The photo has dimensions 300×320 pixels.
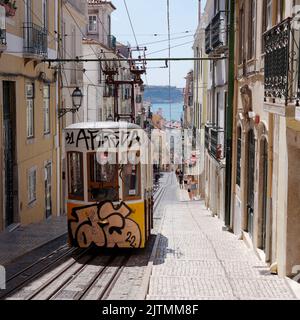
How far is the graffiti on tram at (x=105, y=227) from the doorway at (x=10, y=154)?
5.19m

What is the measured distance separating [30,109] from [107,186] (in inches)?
318

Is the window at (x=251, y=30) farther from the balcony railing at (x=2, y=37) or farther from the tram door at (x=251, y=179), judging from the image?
the balcony railing at (x=2, y=37)

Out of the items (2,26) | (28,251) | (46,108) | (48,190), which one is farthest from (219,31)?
(28,251)

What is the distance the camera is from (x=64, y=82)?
25.8 meters

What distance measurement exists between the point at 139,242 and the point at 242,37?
21.8 ft

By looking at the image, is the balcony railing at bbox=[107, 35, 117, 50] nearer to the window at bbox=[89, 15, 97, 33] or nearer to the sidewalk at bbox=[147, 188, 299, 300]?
the window at bbox=[89, 15, 97, 33]

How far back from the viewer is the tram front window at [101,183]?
1229cm

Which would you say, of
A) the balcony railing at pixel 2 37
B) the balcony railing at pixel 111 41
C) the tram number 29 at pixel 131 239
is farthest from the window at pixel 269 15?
the balcony railing at pixel 111 41

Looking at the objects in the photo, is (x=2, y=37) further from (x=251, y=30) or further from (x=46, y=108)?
(x=46, y=108)

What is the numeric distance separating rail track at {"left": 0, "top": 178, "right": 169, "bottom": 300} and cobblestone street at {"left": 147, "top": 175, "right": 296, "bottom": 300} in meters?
0.84

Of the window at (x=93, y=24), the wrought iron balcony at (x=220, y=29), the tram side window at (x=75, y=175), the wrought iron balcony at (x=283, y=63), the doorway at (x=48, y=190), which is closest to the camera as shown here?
the wrought iron balcony at (x=283, y=63)

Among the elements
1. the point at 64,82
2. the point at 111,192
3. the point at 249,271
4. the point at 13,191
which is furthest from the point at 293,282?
the point at 64,82

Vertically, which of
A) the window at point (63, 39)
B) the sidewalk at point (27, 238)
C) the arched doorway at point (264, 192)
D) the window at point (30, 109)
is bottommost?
the sidewalk at point (27, 238)

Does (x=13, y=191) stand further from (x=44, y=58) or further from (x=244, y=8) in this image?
(x=244, y=8)
